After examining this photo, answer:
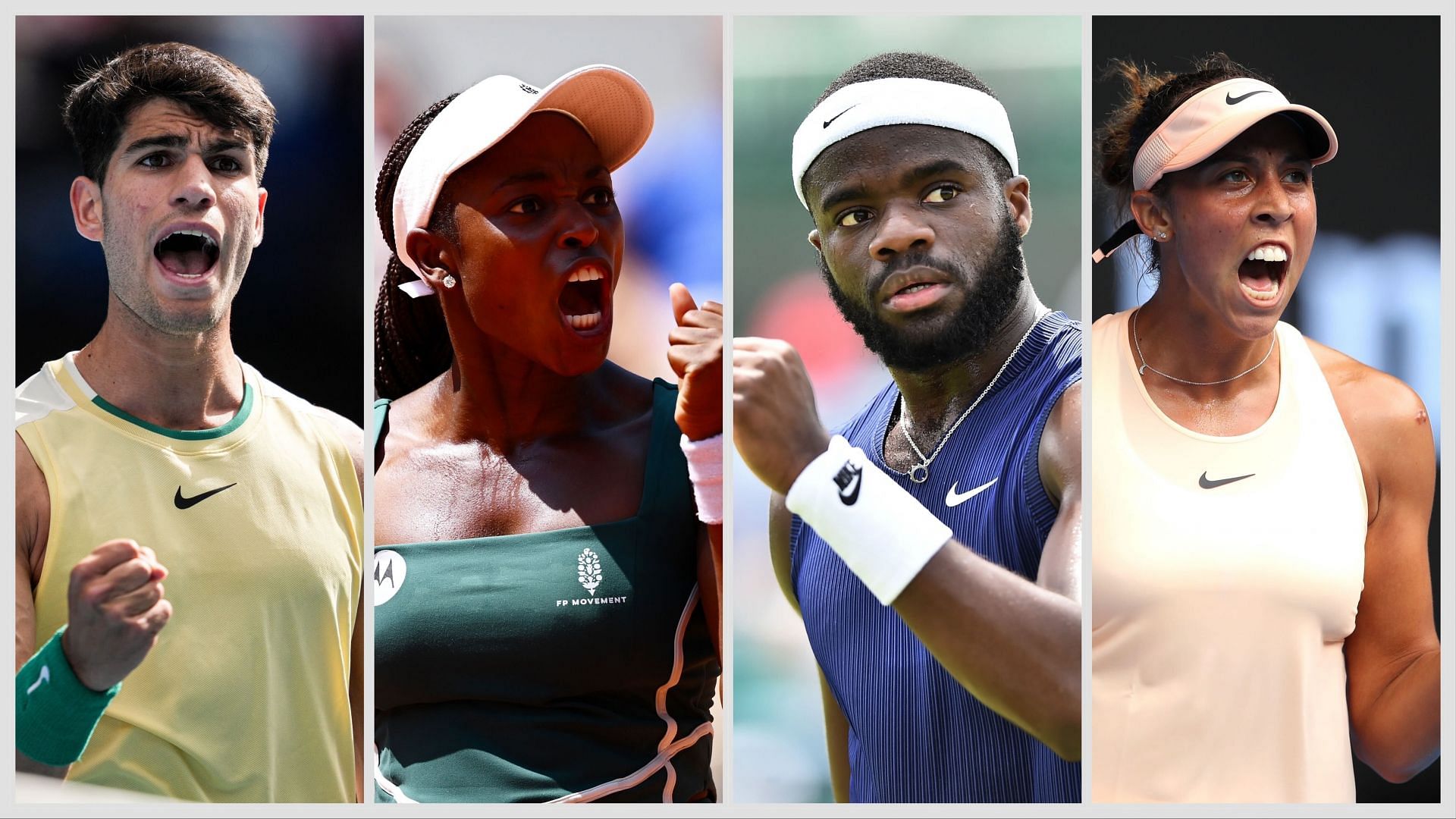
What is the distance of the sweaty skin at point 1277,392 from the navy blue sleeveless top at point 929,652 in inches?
12.5

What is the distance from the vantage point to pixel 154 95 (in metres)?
3.69

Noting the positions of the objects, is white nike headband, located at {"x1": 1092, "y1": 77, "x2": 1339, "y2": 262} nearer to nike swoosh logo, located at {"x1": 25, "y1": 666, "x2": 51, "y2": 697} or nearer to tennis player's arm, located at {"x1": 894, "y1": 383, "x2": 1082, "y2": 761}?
tennis player's arm, located at {"x1": 894, "y1": 383, "x2": 1082, "y2": 761}

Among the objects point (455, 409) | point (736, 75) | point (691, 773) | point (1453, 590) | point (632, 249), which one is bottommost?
point (691, 773)

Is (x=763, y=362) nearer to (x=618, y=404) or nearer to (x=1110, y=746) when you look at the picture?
(x=618, y=404)

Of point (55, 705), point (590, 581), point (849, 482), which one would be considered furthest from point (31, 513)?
point (849, 482)

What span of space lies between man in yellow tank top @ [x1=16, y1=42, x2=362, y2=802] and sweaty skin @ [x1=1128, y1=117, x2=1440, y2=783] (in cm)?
208

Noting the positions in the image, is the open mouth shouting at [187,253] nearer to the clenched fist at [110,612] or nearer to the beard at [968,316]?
the clenched fist at [110,612]

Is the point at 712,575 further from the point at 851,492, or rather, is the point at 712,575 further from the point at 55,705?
the point at 55,705

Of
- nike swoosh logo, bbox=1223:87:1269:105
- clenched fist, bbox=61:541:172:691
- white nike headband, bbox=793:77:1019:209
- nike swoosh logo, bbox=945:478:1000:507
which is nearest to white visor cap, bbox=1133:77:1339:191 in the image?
nike swoosh logo, bbox=1223:87:1269:105

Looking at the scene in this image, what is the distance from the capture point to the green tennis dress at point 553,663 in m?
3.57

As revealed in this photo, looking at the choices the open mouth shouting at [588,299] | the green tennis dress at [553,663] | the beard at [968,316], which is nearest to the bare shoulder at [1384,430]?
the beard at [968,316]

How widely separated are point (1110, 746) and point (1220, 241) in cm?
125

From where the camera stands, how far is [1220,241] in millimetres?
3680

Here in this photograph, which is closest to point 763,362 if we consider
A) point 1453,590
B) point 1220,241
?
point 1220,241
